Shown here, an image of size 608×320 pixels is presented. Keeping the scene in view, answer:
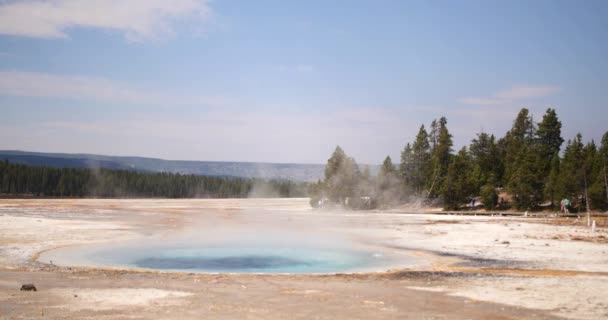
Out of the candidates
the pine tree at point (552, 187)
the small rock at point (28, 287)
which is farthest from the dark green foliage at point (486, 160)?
the small rock at point (28, 287)

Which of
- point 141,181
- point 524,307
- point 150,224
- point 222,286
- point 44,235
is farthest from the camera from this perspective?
point 141,181

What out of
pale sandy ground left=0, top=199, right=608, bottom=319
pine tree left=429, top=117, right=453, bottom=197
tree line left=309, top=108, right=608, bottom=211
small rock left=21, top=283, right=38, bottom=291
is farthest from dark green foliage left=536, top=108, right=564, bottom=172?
small rock left=21, top=283, right=38, bottom=291

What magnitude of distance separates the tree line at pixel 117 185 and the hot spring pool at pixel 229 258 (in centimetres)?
9320

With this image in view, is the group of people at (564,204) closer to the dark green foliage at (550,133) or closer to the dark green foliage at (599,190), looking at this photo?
the dark green foliage at (599,190)

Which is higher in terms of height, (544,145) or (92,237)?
(544,145)

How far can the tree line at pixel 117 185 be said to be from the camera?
111 meters

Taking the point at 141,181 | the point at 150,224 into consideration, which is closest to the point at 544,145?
the point at 150,224

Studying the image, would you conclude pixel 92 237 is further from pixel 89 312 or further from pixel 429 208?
pixel 429 208

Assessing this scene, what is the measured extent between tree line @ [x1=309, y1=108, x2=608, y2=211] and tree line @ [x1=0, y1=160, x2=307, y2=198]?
63579 millimetres

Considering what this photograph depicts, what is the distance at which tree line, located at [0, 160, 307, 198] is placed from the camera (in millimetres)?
110875

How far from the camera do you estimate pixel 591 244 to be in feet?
85.3

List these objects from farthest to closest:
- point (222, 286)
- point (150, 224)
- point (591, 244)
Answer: point (150, 224), point (591, 244), point (222, 286)

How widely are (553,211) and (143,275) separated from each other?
42979 millimetres

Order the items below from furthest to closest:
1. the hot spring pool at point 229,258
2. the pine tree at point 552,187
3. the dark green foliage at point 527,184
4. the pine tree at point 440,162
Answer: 1. the pine tree at point 440,162
2. the dark green foliage at point 527,184
3. the pine tree at point 552,187
4. the hot spring pool at point 229,258
